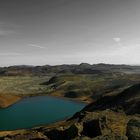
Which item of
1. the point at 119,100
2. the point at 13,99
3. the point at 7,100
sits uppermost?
the point at 119,100

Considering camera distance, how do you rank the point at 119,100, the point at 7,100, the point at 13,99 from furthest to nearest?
the point at 13,99 → the point at 7,100 → the point at 119,100

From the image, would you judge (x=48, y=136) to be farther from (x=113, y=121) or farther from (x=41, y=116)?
(x=41, y=116)

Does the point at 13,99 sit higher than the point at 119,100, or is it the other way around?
the point at 119,100

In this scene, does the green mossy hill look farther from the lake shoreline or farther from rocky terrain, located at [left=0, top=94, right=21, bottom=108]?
rocky terrain, located at [left=0, top=94, right=21, bottom=108]

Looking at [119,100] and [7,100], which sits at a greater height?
[119,100]

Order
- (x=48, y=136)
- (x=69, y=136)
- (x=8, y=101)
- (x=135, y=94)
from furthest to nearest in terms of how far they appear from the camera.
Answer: (x=8, y=101), (x=135, y=94), (x=48, y=136), (x=69, y=136)

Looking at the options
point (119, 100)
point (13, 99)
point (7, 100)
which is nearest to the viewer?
point (119, 100)

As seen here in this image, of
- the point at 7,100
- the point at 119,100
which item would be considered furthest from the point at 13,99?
the point at 119,100

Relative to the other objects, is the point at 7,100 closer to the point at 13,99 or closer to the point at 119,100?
the point at 13,99

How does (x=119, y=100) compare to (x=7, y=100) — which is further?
(x=7, y=100)

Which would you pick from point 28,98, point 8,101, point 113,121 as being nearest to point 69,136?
point 113,121

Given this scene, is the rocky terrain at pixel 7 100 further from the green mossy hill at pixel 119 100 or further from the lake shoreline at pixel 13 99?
the green mossy hill at pixel 119 100
